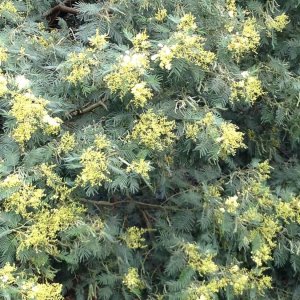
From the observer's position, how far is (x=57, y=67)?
7.73 ft

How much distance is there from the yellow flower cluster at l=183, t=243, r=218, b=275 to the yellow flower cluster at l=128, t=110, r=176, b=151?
595 mm

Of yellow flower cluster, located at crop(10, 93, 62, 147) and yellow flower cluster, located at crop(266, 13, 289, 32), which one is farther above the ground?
yellow flower cluster, located at crop(266, 13, 289, 32)

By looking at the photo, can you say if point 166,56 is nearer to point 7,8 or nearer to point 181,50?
point 181,50

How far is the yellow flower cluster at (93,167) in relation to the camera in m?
2.07

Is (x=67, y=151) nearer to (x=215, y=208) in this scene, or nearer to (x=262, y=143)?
(x=215, y=208)

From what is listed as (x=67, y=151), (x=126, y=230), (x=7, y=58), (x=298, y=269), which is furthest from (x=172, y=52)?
(x=298, y=269)

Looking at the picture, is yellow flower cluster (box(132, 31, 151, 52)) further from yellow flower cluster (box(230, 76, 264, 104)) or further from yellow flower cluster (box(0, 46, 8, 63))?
yellow flower cluster (box(0, 46, 8, 63))

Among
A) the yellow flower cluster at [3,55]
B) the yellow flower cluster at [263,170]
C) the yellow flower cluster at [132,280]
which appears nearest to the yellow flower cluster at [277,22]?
the yellow flower cluster at [263,170]

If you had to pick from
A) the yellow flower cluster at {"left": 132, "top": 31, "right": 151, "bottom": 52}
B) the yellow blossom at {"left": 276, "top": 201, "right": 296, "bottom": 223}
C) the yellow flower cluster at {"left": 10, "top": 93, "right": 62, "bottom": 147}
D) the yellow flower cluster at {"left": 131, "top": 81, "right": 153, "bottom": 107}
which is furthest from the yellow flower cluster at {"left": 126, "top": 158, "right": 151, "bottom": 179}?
the yellow blossom at {"left": 276, "top": 201, "right": 296, "bottom": 223}

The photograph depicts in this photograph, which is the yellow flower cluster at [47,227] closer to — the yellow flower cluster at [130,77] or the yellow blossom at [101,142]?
the yellow blossom at [101,142]

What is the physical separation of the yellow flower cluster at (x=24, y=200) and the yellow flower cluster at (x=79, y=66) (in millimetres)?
488

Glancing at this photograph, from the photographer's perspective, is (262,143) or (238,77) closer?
(238,77)

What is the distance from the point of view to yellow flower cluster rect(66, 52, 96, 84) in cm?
222

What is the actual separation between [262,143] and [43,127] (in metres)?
1.59
